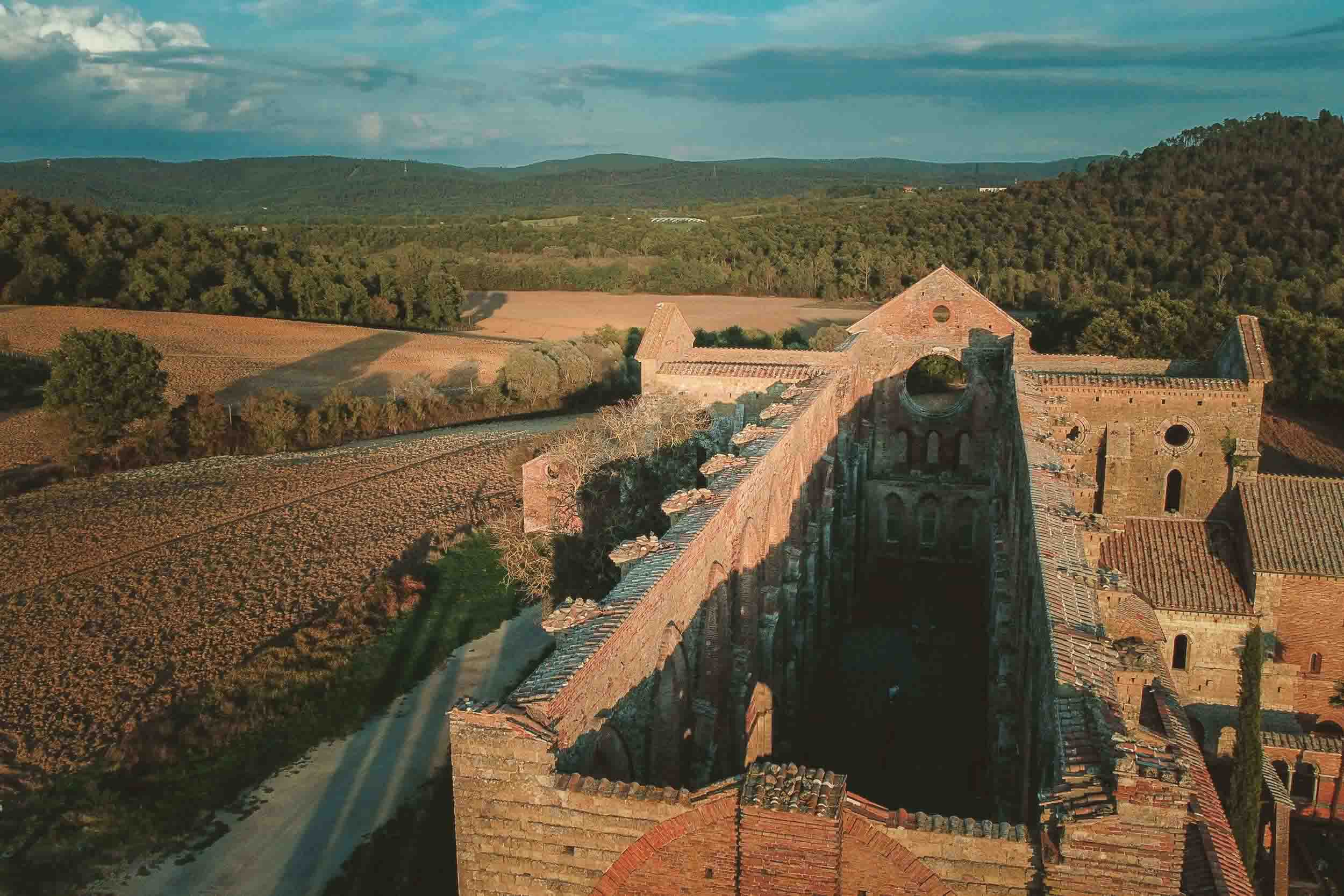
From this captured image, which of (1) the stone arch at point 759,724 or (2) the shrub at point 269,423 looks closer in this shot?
(1) the stone arch at point 759,724

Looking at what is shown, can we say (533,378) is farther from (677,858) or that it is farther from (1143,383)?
(677,858)

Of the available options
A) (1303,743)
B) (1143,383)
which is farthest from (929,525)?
(1303,743)

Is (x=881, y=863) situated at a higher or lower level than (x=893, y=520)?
higher

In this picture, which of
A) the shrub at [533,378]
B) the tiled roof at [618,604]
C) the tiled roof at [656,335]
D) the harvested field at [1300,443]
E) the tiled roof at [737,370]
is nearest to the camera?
the tiled roof at [618,604]

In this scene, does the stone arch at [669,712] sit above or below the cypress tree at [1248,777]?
above

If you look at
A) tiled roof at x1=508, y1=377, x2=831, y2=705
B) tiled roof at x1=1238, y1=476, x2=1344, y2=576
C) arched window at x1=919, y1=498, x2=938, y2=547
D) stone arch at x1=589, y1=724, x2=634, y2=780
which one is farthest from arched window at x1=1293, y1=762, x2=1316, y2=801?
arched window at x1=919, y1=498, x2=938, y2=547

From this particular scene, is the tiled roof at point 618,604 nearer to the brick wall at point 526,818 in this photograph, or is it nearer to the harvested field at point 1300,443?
the brick wall at point 526,818

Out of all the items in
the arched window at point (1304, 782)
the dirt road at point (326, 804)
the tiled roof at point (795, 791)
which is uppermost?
the tiled roof at point (795, 791)

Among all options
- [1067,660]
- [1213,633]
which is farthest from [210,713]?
[1213,633]

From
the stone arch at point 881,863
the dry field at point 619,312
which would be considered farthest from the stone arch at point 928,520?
the dry field at point 619,312
